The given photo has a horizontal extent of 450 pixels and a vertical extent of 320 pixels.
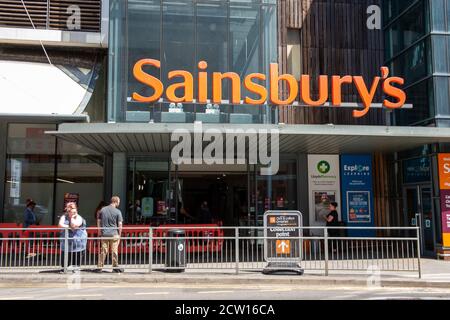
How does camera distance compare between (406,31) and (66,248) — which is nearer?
(66,248)

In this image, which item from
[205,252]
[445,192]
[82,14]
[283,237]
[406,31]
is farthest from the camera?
[82,14]

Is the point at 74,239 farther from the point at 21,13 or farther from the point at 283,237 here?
the point at 21,13

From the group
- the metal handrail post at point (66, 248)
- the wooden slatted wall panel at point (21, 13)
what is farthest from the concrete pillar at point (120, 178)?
the wooden slatted wall panel at point (21, 13)

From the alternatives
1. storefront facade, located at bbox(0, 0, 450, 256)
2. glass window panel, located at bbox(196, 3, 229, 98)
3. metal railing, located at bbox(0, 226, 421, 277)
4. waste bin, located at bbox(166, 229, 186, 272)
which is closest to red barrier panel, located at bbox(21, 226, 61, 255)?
metal railing, located at bbox(0, 226, 421, 277)

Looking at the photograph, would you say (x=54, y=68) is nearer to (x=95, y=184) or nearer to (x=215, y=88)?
(x=95, y=184)

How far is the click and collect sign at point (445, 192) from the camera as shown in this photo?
15.1 metres

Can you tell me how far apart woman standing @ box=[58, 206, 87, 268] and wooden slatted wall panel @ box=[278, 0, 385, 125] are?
34.6ft

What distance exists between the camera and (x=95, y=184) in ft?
60.7

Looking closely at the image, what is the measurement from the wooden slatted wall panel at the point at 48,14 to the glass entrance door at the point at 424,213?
41.8 feet

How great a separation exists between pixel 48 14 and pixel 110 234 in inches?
404

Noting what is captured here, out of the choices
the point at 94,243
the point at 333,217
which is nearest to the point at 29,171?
the point at 94,243

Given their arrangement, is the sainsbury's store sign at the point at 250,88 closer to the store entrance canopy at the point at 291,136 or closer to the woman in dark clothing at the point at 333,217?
the store entrance canopy at the point at 291,136

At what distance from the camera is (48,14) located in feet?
60.6
